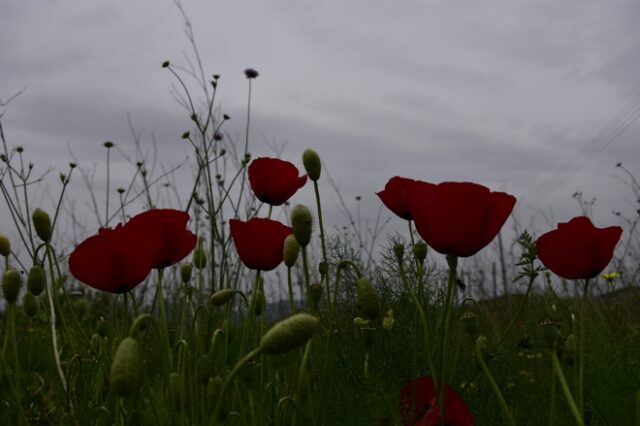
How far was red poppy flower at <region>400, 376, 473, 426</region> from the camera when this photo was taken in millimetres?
985

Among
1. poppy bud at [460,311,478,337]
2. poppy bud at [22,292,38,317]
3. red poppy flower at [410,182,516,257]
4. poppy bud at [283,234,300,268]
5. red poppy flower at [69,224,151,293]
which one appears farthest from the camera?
poppy bud at [22,292,38,317]

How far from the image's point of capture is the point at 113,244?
1020 millimetres

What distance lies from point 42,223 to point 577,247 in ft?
3.02

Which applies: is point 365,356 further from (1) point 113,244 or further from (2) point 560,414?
(1) point 113,244

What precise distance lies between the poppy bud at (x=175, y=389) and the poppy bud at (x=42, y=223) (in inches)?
14.6

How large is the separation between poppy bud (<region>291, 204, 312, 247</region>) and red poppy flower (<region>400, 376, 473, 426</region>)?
0.28 meters

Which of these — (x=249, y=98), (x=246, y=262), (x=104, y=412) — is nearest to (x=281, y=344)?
(x=246, y=262)

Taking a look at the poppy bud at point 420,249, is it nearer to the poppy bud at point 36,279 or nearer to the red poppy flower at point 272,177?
the red poppy flower at point 272,177

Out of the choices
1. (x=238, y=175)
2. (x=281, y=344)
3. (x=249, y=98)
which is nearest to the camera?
(x=281, y=344)

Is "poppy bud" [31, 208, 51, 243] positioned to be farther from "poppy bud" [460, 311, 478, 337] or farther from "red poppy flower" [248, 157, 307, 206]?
"poppy bud" [460, 311, 478, 337]

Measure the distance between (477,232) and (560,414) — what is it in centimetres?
79

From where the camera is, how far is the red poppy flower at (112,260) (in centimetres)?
101

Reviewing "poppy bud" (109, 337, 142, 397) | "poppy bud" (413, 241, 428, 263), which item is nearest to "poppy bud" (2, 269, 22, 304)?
"poppy bud" (109, 337, 142, 397)

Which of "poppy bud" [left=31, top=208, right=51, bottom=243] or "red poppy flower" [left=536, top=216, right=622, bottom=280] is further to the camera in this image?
"poppy bud" [left=31, top=208, right=51, bottom=243]
